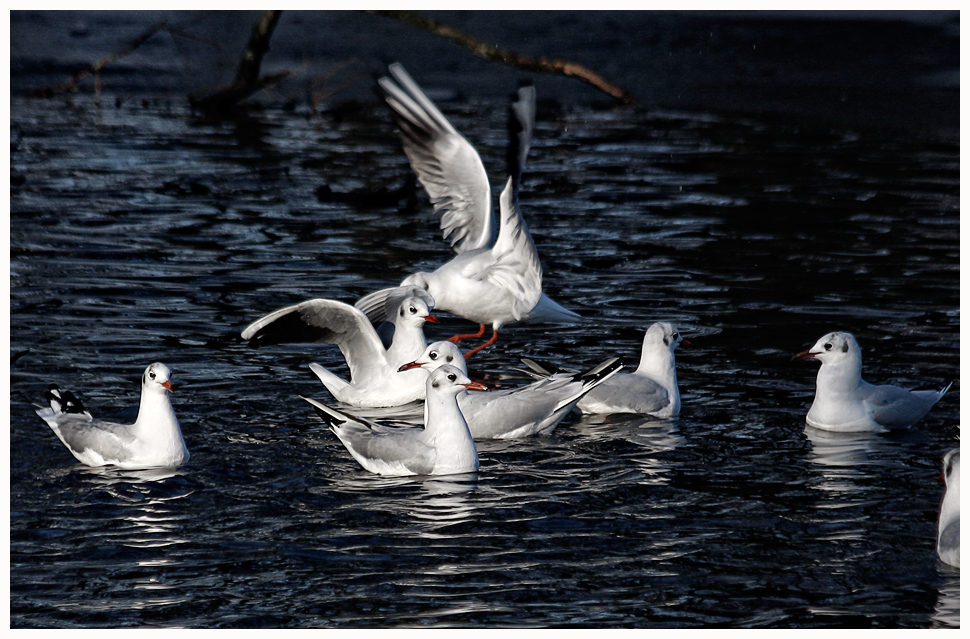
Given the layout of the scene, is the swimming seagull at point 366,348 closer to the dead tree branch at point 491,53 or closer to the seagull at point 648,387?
the seagull at point 648,387

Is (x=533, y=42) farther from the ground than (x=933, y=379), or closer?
farther from the ground

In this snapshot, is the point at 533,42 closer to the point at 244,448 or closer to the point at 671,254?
the point at 671,254

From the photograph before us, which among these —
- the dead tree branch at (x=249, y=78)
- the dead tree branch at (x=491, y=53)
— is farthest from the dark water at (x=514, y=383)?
the dead tree branch at (x=249, y=78)

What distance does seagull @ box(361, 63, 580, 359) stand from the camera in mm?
12492

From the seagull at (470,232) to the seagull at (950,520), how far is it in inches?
202

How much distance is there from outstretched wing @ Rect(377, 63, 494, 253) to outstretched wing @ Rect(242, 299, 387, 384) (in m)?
2.23

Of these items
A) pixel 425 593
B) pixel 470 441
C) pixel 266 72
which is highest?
pixel 266 72

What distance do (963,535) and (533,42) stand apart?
2391 cm

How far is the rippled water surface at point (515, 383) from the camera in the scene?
24.2ft

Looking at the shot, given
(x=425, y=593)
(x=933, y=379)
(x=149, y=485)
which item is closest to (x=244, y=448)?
(x=149, y=485)

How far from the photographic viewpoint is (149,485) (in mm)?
8852

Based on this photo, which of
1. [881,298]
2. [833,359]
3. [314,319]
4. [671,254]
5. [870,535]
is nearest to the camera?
[870,535]

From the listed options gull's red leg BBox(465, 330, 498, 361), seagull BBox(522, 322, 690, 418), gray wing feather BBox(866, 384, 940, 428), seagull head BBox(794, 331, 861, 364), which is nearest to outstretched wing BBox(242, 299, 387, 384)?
gull's red leg BBox(465, 330, 498, 361)

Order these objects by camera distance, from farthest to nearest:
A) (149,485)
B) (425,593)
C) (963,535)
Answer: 1. (149,485)
2. (425,593)
3. (963,535)
